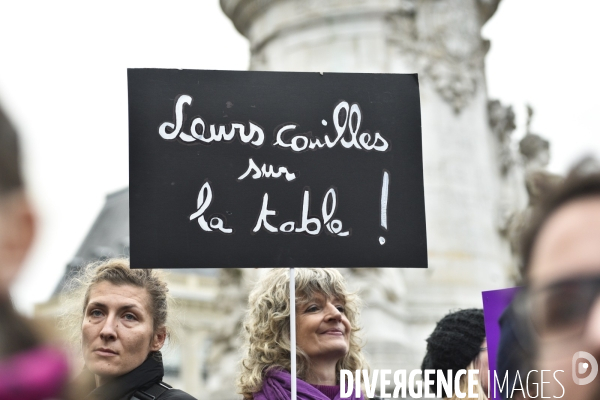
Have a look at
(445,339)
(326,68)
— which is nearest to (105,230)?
(326,68)

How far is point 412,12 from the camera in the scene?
11.9m

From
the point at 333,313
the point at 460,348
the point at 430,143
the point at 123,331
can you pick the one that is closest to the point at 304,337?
the point at 333,313

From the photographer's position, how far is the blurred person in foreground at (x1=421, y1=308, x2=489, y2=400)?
4031mm

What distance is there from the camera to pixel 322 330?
390 centimetres

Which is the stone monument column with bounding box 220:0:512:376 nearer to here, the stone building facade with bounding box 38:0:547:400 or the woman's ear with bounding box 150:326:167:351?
the stone building facade with bounding box 38:0:547:400

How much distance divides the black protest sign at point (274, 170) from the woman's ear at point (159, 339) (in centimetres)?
31

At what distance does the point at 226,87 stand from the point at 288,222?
619 mm

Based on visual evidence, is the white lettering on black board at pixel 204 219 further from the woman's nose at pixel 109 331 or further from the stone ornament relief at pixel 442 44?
the stone ornament relief at pixel 442 44

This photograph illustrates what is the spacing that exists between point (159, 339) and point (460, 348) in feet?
4.45

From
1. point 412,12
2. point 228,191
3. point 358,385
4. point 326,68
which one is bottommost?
point 358,385

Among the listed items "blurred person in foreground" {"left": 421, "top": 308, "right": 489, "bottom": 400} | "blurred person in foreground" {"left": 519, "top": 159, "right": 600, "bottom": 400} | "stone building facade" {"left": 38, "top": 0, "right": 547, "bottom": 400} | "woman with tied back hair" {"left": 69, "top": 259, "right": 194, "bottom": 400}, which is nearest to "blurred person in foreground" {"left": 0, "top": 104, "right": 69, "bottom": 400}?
"blurred person in foreground" {"left": 519, "top": 159, "right": 600, "bottom": 400}

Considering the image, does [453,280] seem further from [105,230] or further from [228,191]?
[105,230]

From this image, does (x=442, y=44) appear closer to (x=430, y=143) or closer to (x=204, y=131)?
(x=430, y=143)

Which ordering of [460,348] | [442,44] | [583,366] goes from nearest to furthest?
[583,366] < [460,348] < [442,44]
